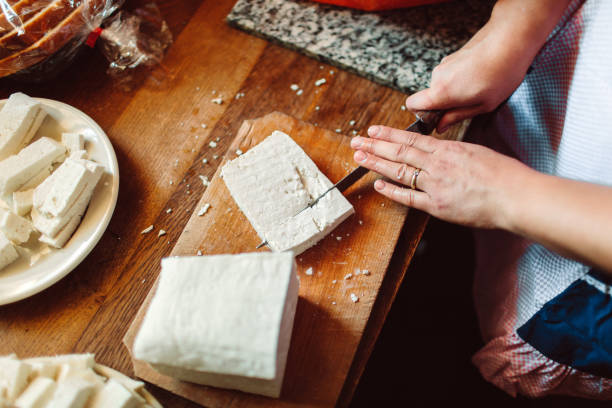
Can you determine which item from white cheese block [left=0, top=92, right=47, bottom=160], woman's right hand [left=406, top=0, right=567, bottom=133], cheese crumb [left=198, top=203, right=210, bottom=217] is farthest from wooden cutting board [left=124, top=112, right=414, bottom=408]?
white cheese block [left=0, top=92, right=47, bottom=160]

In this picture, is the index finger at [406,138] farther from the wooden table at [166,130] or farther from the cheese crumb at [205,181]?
the cheese crumb at [205,181]

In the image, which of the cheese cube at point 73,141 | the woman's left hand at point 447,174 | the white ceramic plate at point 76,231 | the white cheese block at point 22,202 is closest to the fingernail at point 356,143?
the woman's left hand at point 447,174

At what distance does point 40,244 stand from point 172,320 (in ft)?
1.81

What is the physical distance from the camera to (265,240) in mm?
1105

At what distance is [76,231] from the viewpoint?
1146mm

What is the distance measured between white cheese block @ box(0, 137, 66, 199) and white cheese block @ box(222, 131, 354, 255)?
0.51m

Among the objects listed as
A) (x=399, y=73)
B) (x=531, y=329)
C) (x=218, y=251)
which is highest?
(x=399, y=73)

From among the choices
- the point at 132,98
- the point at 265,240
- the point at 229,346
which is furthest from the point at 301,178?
the point at 132,98

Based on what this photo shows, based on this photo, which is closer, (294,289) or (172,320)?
(172,320)

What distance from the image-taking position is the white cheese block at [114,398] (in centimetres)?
90

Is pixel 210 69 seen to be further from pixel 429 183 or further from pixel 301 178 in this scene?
pixel 429 183

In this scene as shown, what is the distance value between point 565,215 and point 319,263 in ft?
2.02

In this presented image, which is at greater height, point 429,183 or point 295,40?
point 295,40

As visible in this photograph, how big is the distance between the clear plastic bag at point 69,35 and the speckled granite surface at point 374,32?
33 centimetres
